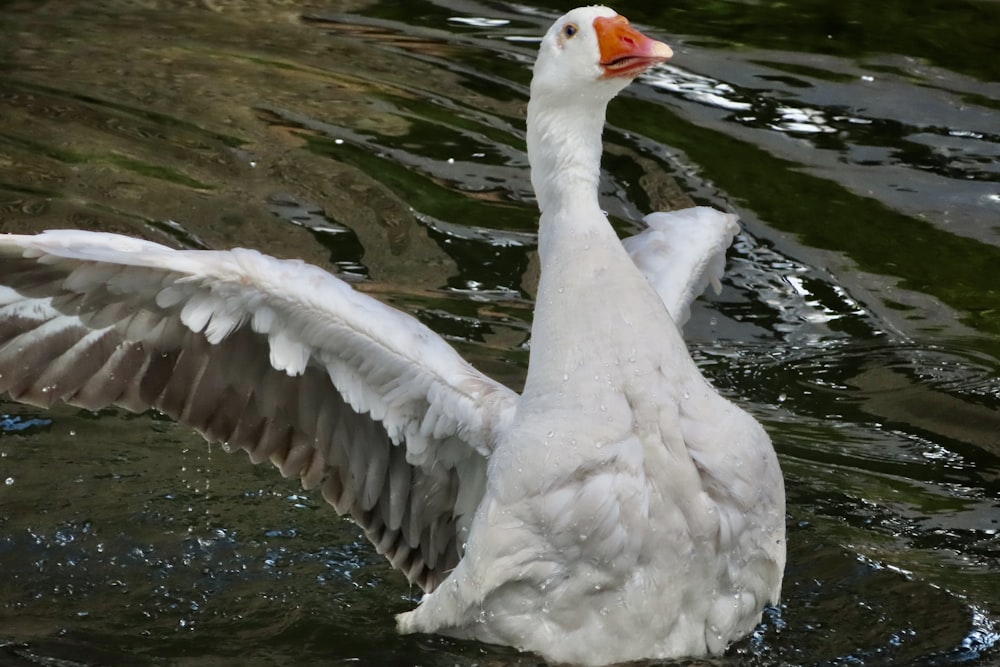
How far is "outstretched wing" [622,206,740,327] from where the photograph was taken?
19.5 ft

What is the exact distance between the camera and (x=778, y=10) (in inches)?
425

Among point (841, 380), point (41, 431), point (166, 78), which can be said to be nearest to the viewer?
point (41, 431)

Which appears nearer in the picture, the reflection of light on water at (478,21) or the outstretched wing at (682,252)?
the outstretched wing at (682,252)

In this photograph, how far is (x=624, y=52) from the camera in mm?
5086

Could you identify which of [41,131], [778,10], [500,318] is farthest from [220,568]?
[778,10]

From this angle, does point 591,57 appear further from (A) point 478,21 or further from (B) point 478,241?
(A) point 478,21

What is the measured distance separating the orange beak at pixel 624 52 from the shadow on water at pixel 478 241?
185 cm

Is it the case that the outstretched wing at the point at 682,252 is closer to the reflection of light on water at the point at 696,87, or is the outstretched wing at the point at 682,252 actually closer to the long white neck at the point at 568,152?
the long white neck at the point at 568,152

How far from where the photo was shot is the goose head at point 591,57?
5082 millimetres

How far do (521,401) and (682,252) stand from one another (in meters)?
1.36

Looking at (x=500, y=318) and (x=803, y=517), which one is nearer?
(x=803, y=517)

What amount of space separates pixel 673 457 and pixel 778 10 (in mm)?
6690

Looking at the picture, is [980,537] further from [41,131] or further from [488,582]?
[41,131]

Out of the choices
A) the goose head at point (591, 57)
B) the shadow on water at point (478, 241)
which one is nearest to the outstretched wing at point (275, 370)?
the shadow on water at point (478, 241)
